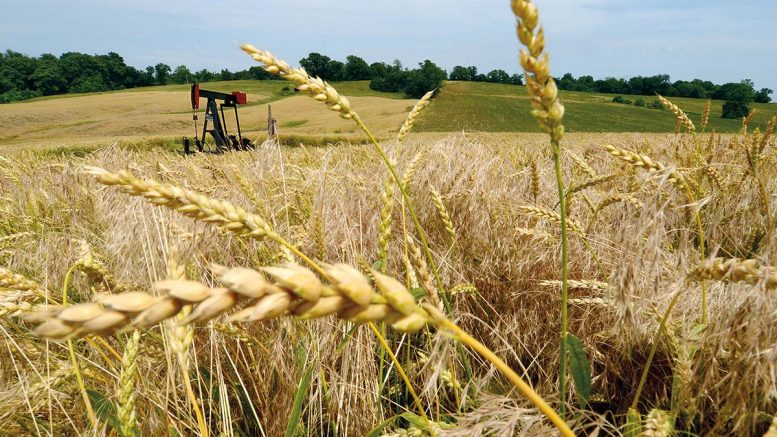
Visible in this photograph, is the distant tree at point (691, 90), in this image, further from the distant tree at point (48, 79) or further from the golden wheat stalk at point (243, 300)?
the distant tree at point (48, 79)

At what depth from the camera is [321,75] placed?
2891 inches

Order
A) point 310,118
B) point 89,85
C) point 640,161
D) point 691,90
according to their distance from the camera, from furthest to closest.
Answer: point 691,90
point 89,85
point 310,118
point 640,161

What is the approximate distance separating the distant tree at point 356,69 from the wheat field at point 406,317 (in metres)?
83.4

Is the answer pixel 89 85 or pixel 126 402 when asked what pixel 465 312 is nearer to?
pixel 126 402

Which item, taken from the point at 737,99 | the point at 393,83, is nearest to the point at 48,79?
the point at 393,83

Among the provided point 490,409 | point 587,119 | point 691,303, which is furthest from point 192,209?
point 587,119

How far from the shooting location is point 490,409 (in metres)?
0.79

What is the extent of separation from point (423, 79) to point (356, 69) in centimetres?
2342

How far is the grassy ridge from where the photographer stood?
118ft

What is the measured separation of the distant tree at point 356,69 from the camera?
267 ft

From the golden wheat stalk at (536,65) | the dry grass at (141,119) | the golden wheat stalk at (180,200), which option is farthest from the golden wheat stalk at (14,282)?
the dry grass at (141,119)

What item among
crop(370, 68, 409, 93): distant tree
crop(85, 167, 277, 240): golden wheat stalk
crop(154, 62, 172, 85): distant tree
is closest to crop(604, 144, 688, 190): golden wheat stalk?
crop(85, 167, 277, 240): golden wheat stalk

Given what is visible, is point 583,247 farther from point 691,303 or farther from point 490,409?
point 490,409

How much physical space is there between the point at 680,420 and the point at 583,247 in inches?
27.1
